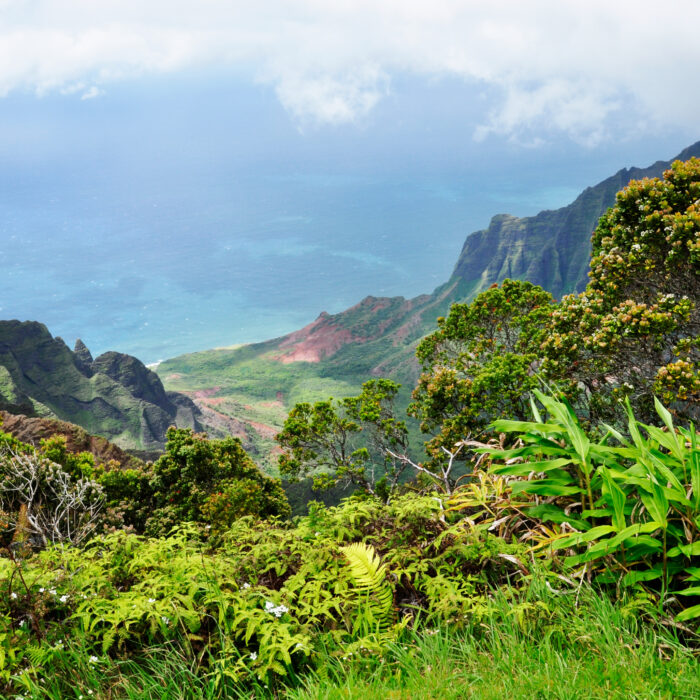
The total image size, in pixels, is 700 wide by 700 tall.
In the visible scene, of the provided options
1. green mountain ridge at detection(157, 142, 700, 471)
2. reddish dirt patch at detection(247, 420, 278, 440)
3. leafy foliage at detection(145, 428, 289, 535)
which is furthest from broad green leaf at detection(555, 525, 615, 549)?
green mountain ridge at detection(157, 142, 700, 471)

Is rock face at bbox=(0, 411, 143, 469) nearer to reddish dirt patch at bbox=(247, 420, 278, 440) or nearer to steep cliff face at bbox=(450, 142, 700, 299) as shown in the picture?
reddish dirt patch at bbox=(247, 420, 278, 440)

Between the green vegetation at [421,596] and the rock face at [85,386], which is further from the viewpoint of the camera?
the rock face at [85,386]

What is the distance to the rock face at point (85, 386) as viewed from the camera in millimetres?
74062

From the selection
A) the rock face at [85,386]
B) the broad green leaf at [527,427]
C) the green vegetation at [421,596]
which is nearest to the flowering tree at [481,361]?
the green vegetation at [421,596]

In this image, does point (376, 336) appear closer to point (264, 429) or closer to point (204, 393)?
point (204, 393)

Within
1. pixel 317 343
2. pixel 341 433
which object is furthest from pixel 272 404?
pixel 341 433

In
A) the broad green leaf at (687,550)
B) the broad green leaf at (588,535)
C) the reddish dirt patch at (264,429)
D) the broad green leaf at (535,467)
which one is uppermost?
the broad green leaf at (535,467)

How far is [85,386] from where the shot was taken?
8000 cm

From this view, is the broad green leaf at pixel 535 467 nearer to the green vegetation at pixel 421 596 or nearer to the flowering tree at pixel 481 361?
the green vegetation at pixel 421 596

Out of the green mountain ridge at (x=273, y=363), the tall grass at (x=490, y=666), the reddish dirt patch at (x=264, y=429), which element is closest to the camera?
the tall grass at (x=490, y=666)

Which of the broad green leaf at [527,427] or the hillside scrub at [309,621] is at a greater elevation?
the broad green leaf at [527,427]

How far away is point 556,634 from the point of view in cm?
257

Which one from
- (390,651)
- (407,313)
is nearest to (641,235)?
(390,651)

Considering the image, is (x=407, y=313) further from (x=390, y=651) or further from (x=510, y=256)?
(x=390, y=651)
